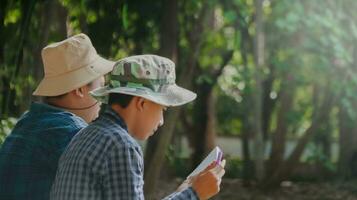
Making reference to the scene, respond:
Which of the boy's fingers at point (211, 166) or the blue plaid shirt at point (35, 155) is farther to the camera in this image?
the blue plaid shirt at point (35, 155)

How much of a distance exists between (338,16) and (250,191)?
301 cm

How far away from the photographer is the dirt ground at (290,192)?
9.05m

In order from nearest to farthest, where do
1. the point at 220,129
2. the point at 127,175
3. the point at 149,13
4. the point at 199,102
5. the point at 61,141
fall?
the point at 127,175, the point at 61,141, the point at 149,13, the point at 199,102, the point at 220,129

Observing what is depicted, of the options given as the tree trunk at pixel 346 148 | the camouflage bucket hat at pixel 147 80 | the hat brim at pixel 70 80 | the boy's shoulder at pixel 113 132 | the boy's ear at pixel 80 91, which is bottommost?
the tree trunk at pixel 346 148

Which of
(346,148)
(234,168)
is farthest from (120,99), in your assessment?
(234,168)

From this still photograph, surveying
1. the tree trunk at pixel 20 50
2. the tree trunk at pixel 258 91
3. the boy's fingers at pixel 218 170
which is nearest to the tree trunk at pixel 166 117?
the tree trunk at pixel 258 91

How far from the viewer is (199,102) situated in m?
10.5

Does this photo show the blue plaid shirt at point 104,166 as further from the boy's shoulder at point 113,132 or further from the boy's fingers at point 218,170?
the boy's fingers at point 218,170

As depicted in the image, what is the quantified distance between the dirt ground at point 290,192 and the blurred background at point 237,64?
0.05 ft

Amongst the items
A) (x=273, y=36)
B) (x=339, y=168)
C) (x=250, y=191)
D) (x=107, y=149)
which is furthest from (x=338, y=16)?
(x=107, y=149)

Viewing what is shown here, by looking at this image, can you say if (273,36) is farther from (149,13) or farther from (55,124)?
(55,124)

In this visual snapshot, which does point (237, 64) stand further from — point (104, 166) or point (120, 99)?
point (104, 166)

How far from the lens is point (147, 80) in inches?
83.3

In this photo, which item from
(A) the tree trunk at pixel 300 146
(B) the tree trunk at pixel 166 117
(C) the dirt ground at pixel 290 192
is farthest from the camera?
(C) the dirt ground at pixel 290 192
